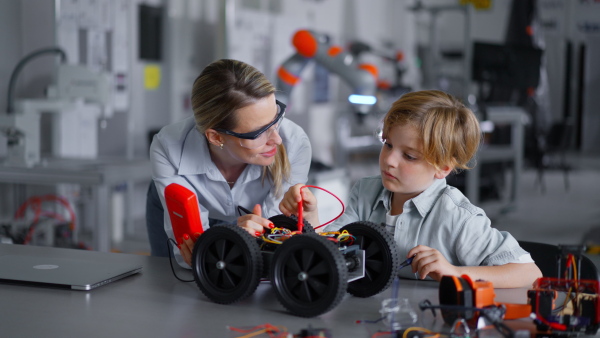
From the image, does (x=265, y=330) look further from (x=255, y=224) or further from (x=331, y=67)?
(x=331, y=67)

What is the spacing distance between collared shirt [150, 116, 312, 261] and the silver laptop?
245mm

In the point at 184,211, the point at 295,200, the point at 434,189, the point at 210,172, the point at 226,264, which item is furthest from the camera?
the point at 210,172

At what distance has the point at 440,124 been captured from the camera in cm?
133

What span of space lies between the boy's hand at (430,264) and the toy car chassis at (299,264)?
0.07 m

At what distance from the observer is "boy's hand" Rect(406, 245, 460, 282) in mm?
1146

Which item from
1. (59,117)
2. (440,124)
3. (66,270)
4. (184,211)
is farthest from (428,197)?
(59,117)

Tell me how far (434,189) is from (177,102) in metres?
4.24

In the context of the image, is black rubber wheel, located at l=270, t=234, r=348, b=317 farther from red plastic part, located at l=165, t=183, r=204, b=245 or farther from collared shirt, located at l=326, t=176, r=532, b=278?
collared shirt, located at l=326, t=176, r=532, b=278

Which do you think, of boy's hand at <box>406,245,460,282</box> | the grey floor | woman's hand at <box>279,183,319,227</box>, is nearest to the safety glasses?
woman's hand at <box>279,183,319,227</box>

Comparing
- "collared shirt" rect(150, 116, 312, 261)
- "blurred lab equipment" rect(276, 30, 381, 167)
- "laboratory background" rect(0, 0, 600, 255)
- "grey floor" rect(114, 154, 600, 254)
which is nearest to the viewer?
"collared shirt" rect(150, 116, 312, 261)

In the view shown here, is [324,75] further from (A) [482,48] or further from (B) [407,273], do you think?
(B) [407,273]

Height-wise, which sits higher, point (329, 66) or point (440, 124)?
point (329, 66)

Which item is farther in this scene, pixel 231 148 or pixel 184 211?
pixel 231 148

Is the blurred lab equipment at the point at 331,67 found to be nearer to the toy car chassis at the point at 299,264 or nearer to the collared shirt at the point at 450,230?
the collared shirt at the point at 450,230
